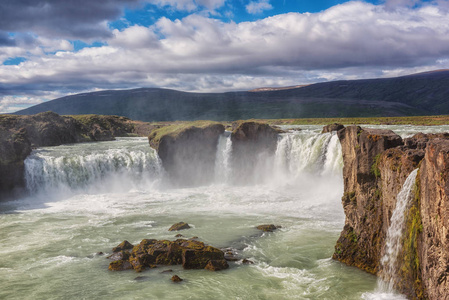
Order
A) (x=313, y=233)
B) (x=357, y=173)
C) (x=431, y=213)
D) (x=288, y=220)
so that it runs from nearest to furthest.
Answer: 1. (x=431, y=213)
2. (x=357, y=173)
3. (x=313, y=233)
4. (x=288, y=220)

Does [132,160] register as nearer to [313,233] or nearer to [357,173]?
[313,233]

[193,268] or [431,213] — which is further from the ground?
[431,213]

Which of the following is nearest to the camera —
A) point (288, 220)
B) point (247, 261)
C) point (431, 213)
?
point (431, 213)

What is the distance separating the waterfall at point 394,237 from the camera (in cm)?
1253

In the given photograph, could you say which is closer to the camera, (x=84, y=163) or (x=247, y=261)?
(x=247, y=261)

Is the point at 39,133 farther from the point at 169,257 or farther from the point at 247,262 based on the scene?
the point at 247,262

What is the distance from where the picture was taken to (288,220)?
26.5m

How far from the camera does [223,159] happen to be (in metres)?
46.1

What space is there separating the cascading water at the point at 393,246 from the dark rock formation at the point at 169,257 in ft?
24.2

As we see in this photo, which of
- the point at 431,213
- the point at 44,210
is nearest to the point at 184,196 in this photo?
the point at 44,210

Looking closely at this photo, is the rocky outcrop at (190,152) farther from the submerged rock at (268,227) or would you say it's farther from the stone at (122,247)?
the stone at (122,247)

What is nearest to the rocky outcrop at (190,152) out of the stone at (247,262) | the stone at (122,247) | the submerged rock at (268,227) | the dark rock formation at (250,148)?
the dark rock formation at (250,148)

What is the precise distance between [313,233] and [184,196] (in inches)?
731

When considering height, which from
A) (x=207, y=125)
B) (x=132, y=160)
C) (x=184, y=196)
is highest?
(x=207, y=125)
